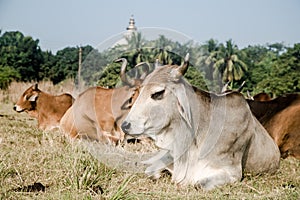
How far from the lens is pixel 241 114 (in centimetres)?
444

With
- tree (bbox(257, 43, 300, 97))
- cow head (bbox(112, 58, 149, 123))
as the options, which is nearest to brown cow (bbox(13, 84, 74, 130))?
cow head (bbox(112, 58, 149, 123))

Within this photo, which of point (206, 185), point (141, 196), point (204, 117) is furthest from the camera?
point (204, 117)

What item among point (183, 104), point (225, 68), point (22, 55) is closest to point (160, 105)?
point (183, 104)

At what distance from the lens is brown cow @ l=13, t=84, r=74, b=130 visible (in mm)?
9514

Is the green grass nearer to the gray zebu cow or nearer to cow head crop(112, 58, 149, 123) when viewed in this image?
the gray zebu cow

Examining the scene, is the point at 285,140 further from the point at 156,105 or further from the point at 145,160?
the point at 156,105

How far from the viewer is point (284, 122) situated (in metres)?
6.26

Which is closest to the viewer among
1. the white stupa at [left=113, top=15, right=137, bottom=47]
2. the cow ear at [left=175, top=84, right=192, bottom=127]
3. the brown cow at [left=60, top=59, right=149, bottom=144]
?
the cow ear at [left=175, top=84, right=192, bottom=127]

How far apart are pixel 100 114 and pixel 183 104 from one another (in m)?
3.26

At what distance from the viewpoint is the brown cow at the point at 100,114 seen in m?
6.90

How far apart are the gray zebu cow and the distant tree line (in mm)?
481

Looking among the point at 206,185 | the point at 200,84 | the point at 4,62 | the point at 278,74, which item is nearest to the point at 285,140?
the point at 200,84

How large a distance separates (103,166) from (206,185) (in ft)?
2.93

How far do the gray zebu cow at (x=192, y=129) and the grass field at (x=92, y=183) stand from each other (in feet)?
0.46
